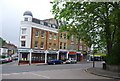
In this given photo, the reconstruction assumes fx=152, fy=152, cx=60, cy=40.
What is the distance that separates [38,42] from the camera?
37.5m

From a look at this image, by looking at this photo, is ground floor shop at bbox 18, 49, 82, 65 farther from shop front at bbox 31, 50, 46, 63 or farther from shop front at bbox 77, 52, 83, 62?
shop front at bbox 77, 52, 83, 62

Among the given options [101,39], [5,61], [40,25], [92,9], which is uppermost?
[40,25]

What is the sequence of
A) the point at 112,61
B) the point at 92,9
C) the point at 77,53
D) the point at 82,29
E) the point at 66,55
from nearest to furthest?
the point at 92,9 → the point at 82,29 → the point at 112,61 → the point at 66,55 → the point at 77,53

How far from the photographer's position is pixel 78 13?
15438mm

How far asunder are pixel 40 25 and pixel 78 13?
23703 millimetres

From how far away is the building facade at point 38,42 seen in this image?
35281 mm


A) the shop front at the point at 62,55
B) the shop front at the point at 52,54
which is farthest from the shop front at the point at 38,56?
the shop front at the point at 62,55

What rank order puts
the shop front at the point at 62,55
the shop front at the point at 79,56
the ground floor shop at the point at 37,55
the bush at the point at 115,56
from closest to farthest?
the bush at the point at 115,56 < the ground floor shop at the point at 37,55 < the shop front at the point at 62,55 < the shop front at the point at 79,56

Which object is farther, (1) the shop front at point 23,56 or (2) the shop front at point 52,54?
(2) the shop front at point 52,54

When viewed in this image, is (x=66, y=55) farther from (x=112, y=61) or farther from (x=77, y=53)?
(x=112, y=61)

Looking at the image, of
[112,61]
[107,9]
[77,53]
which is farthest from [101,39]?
[77,53]

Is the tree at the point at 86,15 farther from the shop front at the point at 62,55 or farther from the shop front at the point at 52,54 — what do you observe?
the shop front at the point at 62,55

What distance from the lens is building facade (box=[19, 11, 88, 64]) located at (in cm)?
3528

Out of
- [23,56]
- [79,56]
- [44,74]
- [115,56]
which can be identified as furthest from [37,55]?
[44,74]
